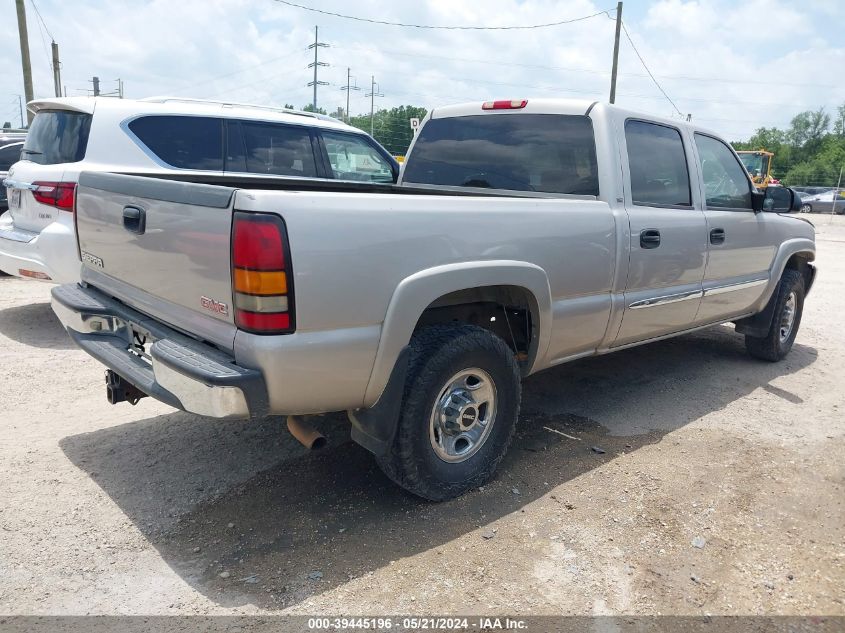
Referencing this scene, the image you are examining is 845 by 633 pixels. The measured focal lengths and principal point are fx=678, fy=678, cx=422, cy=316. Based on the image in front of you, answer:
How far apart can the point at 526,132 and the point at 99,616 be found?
135 inches

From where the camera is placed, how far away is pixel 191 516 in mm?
3111

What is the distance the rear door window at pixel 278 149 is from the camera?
6300 mm

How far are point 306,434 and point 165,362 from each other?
2.11 ft

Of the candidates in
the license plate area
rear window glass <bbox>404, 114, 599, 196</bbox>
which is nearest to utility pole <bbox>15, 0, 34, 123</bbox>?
rear window glass <bbox>404, 114, 599, 196</bbox>

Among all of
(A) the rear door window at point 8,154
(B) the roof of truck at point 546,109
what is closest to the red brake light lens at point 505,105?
(B) the roof of truck at point 546,109

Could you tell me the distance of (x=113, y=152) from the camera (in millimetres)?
5504

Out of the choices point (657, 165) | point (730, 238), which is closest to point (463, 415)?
point (657, 165)

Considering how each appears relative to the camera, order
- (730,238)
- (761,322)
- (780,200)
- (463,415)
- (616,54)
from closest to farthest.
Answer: (463,415), (730,238), (780,200), (761,322), (616,54)

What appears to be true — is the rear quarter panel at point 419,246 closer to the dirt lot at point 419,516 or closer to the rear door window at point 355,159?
the dirt lot at point 419,516

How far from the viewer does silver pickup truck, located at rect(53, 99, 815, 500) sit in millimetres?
2518

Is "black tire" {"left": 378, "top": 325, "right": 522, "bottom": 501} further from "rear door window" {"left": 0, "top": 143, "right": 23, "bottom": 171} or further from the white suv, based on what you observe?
"rear door window" {"left": 0, "top": 143, "right": 23, "bottom": 171}

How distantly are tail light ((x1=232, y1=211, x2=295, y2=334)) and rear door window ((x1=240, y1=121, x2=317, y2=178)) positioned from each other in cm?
407

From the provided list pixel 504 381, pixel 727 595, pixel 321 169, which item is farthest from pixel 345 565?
pixel 321 169

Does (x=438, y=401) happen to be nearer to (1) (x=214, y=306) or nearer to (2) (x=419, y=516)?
(2) (x=419, y=516)
